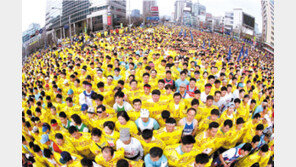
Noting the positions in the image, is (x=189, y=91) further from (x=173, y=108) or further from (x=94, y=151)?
(x=94, y=151)

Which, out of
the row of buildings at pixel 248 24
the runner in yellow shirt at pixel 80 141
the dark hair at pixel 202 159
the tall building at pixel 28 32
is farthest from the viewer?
the tall building at pixel 28 32

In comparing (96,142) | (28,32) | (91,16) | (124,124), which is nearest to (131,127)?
(124,124)

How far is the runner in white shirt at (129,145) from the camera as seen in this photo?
2.85m

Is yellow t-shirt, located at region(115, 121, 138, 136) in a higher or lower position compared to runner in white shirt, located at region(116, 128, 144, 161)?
higher

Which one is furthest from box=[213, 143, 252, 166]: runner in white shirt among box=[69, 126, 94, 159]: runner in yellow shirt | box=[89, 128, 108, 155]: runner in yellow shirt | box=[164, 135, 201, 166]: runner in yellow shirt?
box=[69, 126, 94, 159]: runner in yellow shirt

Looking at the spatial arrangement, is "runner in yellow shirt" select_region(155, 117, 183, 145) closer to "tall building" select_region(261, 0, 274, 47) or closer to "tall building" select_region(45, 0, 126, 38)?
"tall building" select_region(261, 0, 274, 47)

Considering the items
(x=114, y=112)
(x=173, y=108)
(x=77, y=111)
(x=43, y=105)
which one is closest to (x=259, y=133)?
(x=173, y=108)

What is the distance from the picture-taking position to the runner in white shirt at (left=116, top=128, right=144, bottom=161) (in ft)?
Result: 9.36

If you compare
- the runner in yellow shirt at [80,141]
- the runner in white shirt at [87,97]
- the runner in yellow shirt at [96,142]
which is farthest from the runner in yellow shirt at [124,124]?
the runner in white shirt at [87,97]

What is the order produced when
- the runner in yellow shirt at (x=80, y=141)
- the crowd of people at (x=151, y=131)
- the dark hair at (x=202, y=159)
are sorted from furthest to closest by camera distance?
the runner in yellow shirt at (x=80, y=141) → the crowd of people at (x=151, y=131) → the dark hair at (x=202, y=159)

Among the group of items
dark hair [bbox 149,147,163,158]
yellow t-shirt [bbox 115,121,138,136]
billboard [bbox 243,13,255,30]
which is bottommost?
dark hair [bbox 149,147,163,158]

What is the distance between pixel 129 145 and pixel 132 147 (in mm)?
66

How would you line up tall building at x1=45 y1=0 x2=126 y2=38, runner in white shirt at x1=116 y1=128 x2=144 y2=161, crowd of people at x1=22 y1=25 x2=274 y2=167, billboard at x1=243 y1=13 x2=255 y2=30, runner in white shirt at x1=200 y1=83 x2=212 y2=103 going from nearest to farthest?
crowd of people at x1=22 y1=25 x2=274 y2=167 < runner in white shirt at x1=116 y1=128 x2=144 y2=161 < runner in white shirt at x1=200 y1=83 x2=212 y2=103 < billboard at x1=243 y1=13 x2=255 y2=30 < tall building at x1=45 y1=0 x2=126 y2=38

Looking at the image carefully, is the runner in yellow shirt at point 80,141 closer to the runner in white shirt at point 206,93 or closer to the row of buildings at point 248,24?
the runner in white shirt at point 206,93
